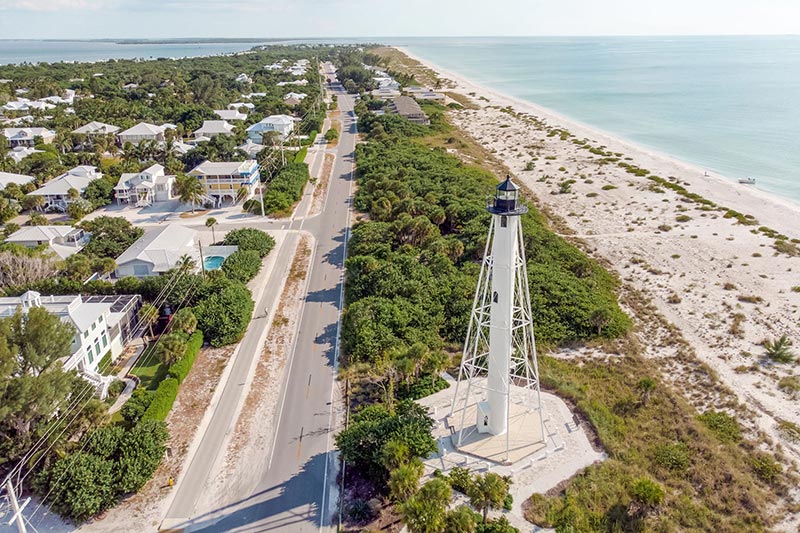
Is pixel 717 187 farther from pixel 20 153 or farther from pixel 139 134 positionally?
pixel 20 153

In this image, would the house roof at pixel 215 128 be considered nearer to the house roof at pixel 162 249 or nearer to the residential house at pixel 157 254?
the house roof at pixel 162 249

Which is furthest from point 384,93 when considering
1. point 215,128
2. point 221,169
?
point 221,169

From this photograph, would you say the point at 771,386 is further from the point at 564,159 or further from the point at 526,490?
the point at 564,159

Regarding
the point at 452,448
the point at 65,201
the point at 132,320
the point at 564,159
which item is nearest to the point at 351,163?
the point at 564,159

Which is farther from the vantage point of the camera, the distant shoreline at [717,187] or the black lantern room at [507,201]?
the distant shoreline at [717,187]

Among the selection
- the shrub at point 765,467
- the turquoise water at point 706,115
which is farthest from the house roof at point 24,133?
the turquoise water at point 706,115

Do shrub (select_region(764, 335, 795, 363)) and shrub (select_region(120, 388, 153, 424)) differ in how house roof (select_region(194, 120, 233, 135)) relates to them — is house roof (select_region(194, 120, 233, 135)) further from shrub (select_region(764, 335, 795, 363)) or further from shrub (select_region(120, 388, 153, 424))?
shrub (select_region(764, 335, 795, 363))

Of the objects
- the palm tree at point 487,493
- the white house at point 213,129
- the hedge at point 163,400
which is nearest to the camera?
the palm tree at point 487,493
